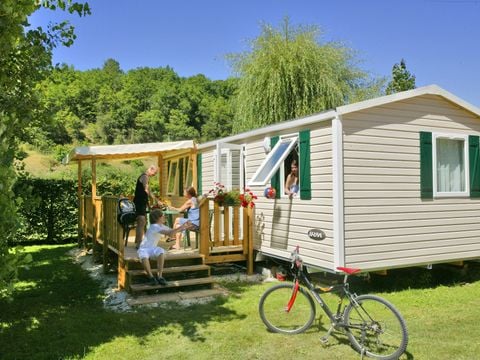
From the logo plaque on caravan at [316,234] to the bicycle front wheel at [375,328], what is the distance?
231 cm

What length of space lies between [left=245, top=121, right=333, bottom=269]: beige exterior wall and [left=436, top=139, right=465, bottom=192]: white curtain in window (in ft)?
7.30

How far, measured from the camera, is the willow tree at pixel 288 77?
16719mm

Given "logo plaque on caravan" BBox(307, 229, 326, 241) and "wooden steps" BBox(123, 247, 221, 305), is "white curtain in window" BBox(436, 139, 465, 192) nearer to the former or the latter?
"logo plaque on caravan" BBox(307, 229, 326, 241)

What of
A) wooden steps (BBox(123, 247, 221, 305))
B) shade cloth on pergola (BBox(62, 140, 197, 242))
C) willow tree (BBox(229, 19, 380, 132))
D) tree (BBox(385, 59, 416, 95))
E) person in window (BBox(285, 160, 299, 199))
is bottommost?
wooden steps (BBox(123, 247, 221, 305))

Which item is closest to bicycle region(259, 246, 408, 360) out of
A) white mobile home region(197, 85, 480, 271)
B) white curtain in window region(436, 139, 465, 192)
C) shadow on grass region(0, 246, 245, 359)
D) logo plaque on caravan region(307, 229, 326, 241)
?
shadow on grass region(0, 246, 245, 359)

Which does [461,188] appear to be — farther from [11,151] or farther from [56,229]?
[56,229]

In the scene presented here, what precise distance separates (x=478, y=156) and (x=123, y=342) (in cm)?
666

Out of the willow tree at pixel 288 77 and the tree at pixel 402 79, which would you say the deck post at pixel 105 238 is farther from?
the tree at pixel 402 79

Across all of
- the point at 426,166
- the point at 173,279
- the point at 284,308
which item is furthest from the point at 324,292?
the point at 426,166

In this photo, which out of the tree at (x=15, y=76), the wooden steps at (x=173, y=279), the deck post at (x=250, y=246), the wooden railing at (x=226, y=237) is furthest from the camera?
the deck post at (x=250, y=246)

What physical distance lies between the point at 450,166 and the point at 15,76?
6791 millimetres

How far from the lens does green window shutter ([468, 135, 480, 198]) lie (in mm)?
7535

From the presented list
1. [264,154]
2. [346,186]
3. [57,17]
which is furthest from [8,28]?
[264,154]

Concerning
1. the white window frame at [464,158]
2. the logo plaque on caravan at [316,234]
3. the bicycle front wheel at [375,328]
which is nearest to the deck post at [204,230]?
the logo plaque on caravan at [316,234]
